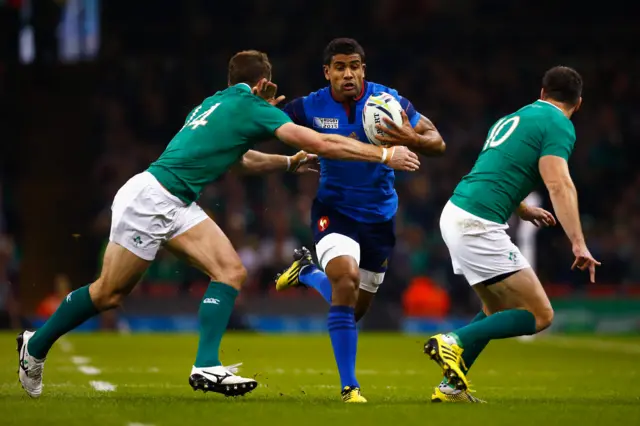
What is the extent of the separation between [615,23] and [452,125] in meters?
5.73

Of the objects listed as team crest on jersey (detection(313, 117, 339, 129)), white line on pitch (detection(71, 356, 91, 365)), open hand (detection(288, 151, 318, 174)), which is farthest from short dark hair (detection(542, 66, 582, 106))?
white line on pitch (detection(71, 356, 91, 365))

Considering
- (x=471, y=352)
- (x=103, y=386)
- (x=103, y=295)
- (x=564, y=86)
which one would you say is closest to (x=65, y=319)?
(x=103, y=295)

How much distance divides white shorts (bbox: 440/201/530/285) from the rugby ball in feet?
2.82

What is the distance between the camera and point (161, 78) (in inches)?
1037

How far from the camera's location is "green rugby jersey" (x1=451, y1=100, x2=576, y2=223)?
806 centimetres

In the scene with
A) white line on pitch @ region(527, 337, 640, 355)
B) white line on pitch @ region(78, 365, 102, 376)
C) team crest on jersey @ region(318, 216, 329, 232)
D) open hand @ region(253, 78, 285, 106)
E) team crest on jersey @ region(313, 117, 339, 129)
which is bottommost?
white line on pitch @ region(527, 337, 640, 355)

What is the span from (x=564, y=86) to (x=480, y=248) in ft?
4.28

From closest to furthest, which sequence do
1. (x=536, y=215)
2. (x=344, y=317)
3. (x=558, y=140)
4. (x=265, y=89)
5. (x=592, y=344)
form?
(x=558, y=140) < (x=344, y=317) < (x=265, y=89) < (x=536, y=215) < (x=592, y=344)

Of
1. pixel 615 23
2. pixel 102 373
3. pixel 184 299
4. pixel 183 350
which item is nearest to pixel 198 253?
pixel 102 373

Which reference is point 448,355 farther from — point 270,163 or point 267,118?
point 270,163

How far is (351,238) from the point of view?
9.01 meters

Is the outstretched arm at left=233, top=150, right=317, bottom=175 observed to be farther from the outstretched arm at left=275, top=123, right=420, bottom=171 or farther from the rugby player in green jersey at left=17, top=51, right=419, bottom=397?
the outstretched arm at left=275, top=123, right=420, bottom=171

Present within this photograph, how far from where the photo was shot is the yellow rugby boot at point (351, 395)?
8062 mm

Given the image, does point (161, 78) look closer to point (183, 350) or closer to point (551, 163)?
point (183, 350)
